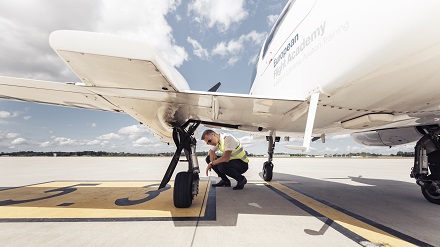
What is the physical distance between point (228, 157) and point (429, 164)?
11.9 ft

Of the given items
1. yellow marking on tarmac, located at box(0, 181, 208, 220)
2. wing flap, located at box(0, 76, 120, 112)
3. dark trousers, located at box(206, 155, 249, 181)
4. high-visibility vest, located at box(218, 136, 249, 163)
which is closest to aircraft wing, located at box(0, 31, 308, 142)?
wing flap, located at box(0, 76, 120, 112)

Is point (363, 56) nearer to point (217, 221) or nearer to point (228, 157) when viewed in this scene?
point (217, 221)

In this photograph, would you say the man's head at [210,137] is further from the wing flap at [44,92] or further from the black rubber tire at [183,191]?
the wing flap at [44,92]

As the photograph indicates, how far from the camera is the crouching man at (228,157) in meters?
4.99

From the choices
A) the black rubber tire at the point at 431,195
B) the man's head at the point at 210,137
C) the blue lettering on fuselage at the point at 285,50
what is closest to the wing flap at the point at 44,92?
the man's head at the point at 210,137

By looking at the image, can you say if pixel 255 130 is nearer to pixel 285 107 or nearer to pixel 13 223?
pixel 285 107

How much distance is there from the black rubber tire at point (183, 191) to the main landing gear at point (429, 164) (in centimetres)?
382

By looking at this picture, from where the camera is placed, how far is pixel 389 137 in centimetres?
543

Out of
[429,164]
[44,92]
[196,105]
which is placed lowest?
[429,164]

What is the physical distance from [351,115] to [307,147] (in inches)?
55.8

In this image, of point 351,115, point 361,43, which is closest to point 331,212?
point 351,115

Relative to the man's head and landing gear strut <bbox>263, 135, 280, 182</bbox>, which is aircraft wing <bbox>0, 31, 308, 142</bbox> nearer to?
the man's head

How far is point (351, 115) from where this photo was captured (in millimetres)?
3338

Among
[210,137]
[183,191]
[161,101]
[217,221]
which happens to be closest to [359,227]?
[217,221]
